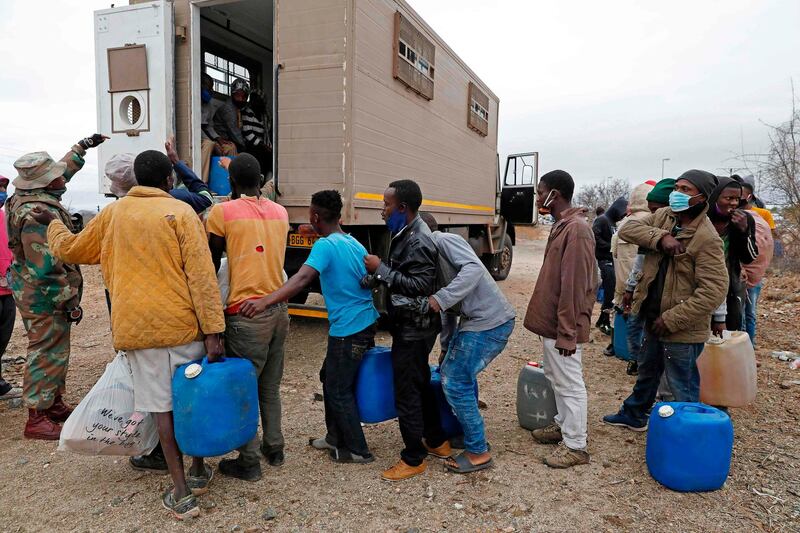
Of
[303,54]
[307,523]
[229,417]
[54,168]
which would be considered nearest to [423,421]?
[307,523]

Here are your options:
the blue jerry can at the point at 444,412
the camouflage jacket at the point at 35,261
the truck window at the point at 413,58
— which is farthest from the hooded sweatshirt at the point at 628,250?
the camouflage jacket at the point at 35,261

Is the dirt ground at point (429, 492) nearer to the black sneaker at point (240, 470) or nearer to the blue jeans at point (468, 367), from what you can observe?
the black sneaker at point (240, 470)

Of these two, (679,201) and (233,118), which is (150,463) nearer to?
(679,201)

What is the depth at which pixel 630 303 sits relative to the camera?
12.0 ft

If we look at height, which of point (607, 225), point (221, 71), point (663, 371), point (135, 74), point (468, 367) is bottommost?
point (663, 371)

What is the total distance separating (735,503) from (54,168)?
4569 millimetres

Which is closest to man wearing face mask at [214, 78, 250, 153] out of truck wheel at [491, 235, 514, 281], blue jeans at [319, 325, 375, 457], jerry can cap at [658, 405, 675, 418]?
blue jeans at [319, 325, 375, 457]

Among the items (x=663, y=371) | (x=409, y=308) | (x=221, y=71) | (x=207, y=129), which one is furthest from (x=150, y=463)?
(x=221, y=71)

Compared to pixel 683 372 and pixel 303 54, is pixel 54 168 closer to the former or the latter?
pixel 303 54

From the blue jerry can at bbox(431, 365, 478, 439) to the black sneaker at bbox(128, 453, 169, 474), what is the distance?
1637 mm

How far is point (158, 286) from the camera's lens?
7.80 feet

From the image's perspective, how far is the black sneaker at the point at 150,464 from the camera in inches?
115

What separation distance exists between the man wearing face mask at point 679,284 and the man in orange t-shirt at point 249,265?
229cm

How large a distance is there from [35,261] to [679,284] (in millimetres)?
4125
